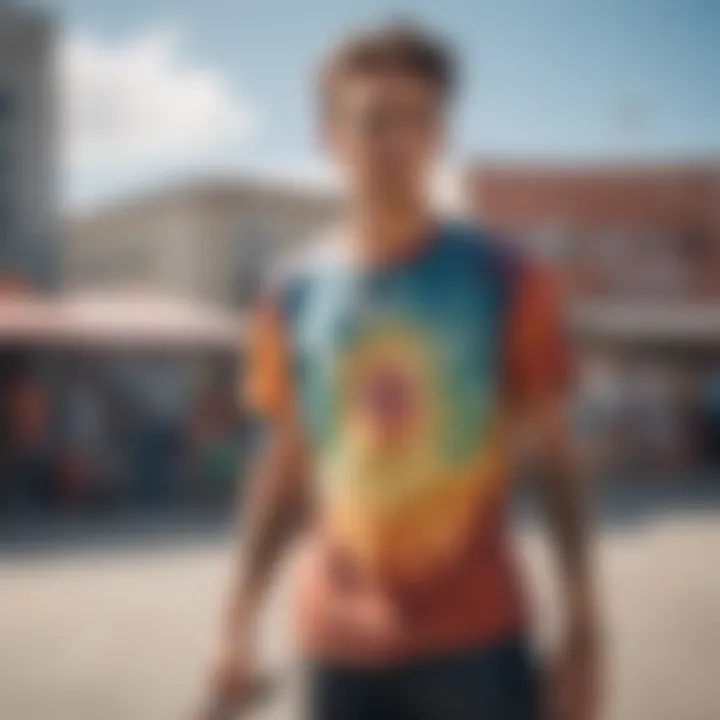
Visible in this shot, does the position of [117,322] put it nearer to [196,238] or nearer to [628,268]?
[196,238]

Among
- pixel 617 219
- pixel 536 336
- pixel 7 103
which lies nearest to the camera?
pixel 536 336

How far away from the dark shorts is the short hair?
431 millimetres

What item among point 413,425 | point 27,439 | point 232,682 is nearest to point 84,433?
point 27,439

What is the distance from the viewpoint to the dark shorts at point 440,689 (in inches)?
30.7

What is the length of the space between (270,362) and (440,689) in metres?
0.27

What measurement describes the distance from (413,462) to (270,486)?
135 millimetres

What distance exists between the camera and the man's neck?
78 cm

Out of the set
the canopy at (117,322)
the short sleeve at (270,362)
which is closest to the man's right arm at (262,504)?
the short sleeve at (270,362)

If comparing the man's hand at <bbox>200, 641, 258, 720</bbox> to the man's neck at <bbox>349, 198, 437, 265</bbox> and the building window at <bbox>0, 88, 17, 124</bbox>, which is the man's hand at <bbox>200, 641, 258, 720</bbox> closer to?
the man's neck at <bbox>349, 198, 437, 265</bbox>

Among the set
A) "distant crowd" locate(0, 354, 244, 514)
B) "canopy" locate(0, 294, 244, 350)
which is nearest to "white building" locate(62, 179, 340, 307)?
"canopy" locate(0, 294, 244, 350)

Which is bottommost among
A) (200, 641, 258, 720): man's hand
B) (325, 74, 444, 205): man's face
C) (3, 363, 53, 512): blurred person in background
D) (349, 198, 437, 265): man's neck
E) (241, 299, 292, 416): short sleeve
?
(200, 641, 258, 720): man's hand

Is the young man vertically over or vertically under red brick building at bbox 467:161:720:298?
under

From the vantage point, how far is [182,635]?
5.40 ft

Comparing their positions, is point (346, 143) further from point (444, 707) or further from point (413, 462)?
point (444, 707)
